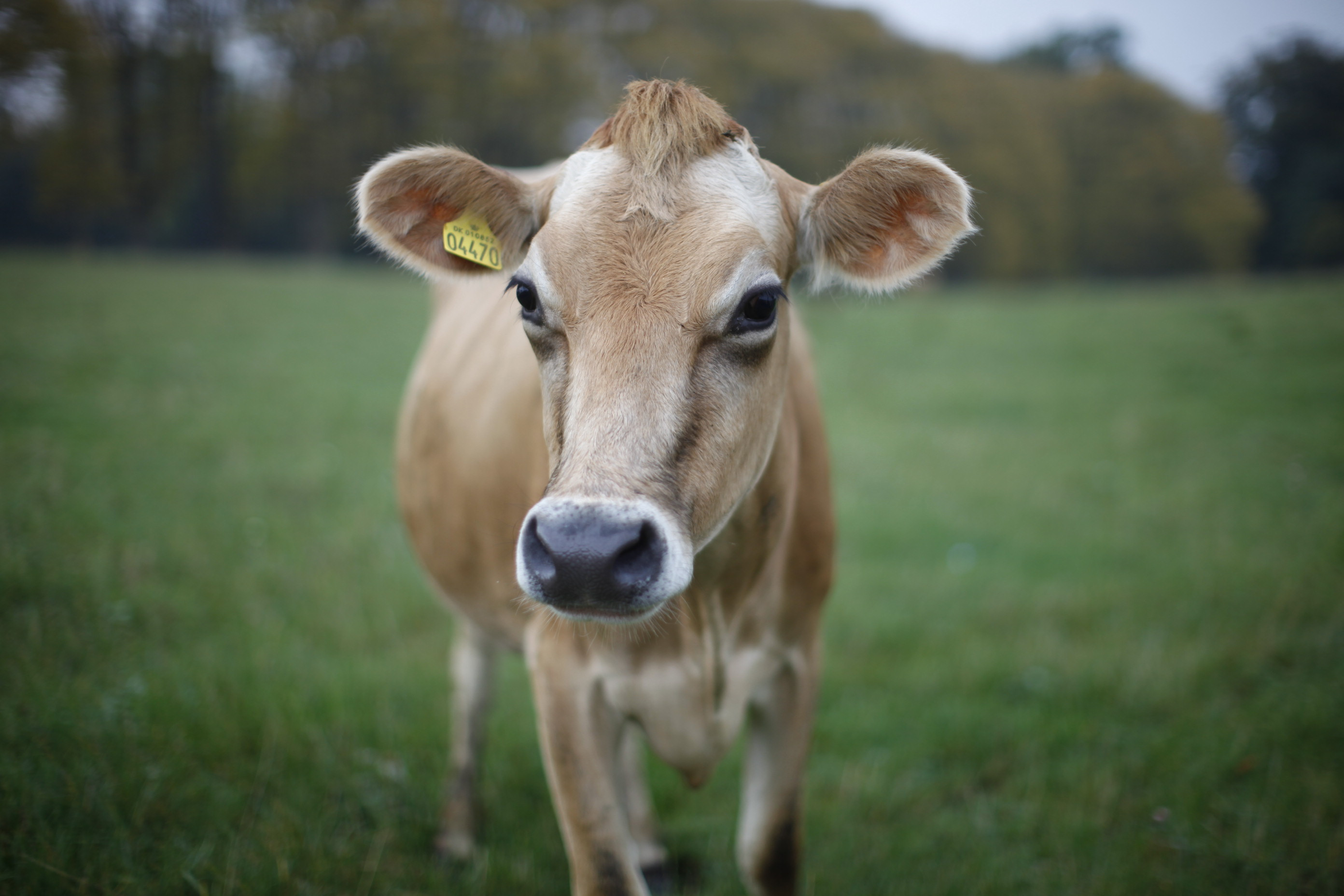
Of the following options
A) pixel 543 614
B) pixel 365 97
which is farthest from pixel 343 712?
pixel 365 97

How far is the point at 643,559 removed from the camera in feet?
5.35

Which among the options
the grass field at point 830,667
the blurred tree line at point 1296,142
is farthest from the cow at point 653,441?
the blurred tree line at point 1296,142

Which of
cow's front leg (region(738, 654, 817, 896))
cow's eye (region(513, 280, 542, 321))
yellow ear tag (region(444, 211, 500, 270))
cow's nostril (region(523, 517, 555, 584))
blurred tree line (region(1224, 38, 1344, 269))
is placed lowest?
cow's front leg (region(738, 654, 817, 896))

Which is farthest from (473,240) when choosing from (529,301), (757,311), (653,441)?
(653,441)

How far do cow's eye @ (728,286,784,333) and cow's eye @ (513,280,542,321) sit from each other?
483 millimetres

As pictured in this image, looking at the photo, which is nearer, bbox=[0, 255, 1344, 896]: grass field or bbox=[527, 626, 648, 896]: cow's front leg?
bbox=[527, 626, 648, 896]: cow's front leg

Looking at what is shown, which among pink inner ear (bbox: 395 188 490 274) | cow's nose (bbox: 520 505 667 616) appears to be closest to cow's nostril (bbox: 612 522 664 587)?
cow's nose (bbox: 520 505 667 616)

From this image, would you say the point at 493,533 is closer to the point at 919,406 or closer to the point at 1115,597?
the point at 1115,597

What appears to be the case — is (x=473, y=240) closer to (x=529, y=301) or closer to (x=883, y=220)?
(x=529, y=301)

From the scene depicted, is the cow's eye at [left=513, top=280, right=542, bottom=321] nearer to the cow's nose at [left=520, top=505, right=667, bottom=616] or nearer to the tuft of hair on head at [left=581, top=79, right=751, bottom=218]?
the tuft of hair on head at [left=581, top=79, right=751, bottom=218]

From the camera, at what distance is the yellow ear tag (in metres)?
2.44

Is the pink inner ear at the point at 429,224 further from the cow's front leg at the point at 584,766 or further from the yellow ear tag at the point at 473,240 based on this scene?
the cow's front leg at the point at 584,766

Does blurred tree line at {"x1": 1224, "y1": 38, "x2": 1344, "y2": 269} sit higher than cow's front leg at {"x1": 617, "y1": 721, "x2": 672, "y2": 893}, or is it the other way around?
blurred tree line at {"x1": 1224, "y1": 38, "x2": 1344, "y2": 269}

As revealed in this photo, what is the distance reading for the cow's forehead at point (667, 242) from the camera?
6.27ft
